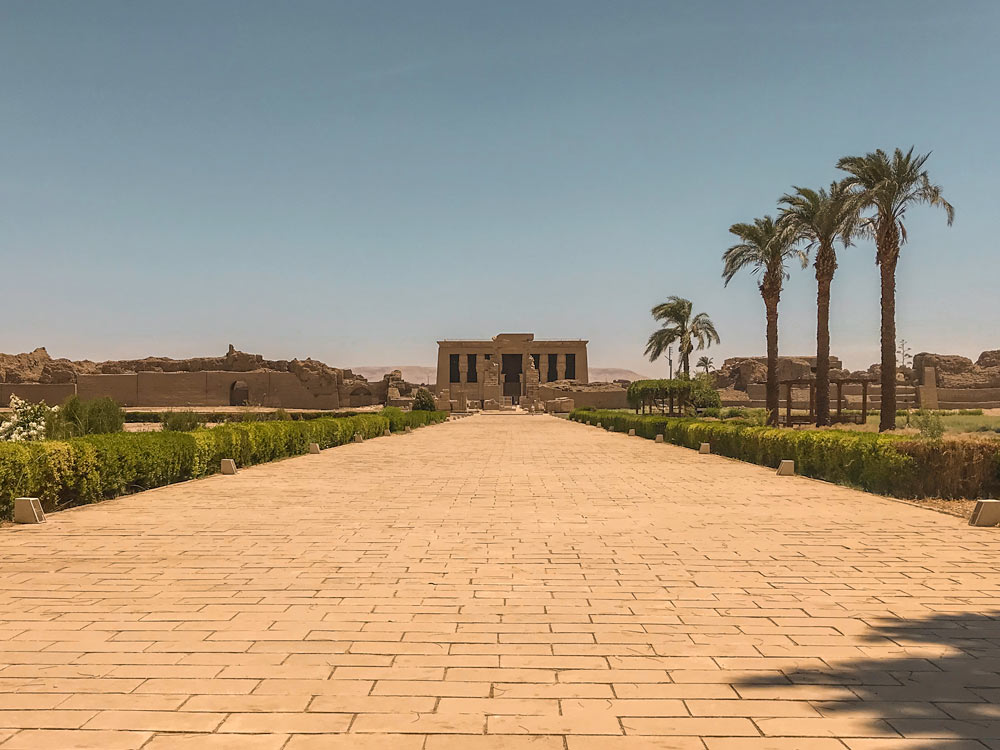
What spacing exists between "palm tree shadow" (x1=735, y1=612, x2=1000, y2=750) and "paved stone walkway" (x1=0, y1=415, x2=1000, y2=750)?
0.01 m

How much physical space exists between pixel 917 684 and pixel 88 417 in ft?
57.7

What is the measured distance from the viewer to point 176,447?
12.6 metres

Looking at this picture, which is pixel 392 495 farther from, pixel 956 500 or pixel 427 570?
pixel 956 500

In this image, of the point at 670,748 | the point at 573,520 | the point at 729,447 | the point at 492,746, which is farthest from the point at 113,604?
the point at 729,447

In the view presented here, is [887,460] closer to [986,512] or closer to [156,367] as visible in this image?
[986,512]

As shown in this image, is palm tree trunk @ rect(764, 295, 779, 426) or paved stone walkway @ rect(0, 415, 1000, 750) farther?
palm tree trunk @ rect(764, 295, 779, 426)

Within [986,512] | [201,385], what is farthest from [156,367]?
[986,512]

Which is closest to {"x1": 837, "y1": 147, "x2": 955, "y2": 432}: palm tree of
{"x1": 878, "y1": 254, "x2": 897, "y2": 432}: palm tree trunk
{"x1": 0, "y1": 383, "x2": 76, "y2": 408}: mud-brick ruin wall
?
{"x1": 878, "y1": 254, "x2": 897, "y2": 432}: palm tree trunk

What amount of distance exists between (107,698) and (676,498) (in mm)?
8598

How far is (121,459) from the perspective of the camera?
10.9 m

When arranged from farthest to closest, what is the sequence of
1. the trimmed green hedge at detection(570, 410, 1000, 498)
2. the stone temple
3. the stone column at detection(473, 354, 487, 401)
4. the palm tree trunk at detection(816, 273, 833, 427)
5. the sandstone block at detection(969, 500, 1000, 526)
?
the stone temple, the stone column at detection(473, 354, 487, 401), the palm tree trunk at detection(816, 273, 833, 427), the trimmed green hedge at detection(570, 410, 1000, 498), the sandstone block at detection(969, 500, 1000, 526)

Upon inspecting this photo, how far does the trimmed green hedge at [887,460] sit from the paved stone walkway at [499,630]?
154 cm

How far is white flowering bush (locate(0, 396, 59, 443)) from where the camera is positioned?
14.3 m

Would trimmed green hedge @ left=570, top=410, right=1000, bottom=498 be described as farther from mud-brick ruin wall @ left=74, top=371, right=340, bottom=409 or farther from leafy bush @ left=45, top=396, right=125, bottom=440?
mud-brick ruin wall @ left=74, top=371, right=340, bottom=409
